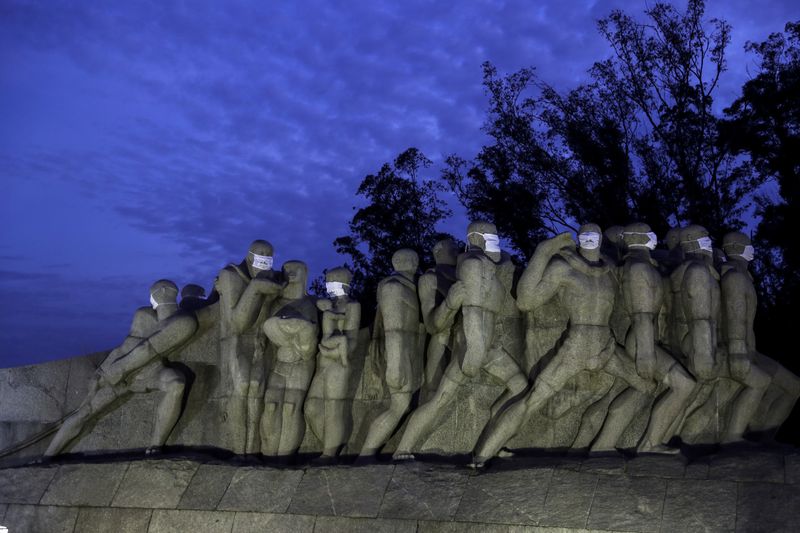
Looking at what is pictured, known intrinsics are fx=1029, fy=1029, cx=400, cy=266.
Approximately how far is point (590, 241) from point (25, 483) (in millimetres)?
6925

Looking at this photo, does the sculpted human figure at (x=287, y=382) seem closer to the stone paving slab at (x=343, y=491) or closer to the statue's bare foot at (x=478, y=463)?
the stone paving slab at (x=343, y=491)

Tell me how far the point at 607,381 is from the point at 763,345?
799 cm

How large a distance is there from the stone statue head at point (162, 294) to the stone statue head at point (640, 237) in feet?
17.8

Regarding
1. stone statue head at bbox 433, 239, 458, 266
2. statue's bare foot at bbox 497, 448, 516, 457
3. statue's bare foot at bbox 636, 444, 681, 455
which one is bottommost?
statue's bare foot at bbox 497, 448, 516, 457

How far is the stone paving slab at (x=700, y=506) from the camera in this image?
8.88 meters

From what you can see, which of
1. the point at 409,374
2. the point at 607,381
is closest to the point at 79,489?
the point at 409,374

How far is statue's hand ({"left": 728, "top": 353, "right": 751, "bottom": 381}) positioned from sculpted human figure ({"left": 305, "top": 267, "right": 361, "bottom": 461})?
157 inches

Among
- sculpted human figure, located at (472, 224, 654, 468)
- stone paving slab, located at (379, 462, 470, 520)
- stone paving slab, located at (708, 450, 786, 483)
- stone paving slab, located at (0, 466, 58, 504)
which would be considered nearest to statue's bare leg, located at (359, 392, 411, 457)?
stone paving slab, located at (379, 462, 470, 520)

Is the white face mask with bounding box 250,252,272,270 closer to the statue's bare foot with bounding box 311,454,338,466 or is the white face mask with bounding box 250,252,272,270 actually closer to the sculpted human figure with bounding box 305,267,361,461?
the sculpted human figure with bounding box 305,267,361,461

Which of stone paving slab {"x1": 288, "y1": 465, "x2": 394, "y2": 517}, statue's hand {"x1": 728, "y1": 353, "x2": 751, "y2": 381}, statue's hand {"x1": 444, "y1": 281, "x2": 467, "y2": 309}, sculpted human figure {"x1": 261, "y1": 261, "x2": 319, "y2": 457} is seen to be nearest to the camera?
stone paving slab {"x1": 288, "y1": 465, "x2": 394, "y2": 517}

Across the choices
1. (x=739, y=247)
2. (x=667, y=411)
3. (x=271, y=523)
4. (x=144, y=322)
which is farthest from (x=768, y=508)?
(x=144, y=322)

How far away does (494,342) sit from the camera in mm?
10930

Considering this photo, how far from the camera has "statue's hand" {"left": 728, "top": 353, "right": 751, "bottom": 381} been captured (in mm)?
10391

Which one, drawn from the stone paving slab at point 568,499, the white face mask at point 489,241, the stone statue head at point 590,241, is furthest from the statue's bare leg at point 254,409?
the stone statue head at point 590,241
